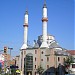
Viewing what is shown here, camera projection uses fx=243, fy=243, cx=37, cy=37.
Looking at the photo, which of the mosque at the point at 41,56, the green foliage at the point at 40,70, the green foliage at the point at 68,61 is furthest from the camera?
the mosque at the point at 41,56

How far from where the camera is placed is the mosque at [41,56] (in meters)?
71.2

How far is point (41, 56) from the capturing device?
240 ft

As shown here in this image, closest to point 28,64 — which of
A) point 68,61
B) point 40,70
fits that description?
point 40,70

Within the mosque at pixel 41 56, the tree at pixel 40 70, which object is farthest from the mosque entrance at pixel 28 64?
the tree at pixel 40 70

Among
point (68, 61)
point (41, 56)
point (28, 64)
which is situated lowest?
point (28, 64)

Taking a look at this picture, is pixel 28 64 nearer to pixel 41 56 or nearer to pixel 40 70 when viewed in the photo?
pixel 41 56

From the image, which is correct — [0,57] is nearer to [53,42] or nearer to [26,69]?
[26,69]

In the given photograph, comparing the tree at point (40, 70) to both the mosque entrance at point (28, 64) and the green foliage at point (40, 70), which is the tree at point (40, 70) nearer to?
the green foliage at point (40, 70)

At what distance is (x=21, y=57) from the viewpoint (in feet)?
254

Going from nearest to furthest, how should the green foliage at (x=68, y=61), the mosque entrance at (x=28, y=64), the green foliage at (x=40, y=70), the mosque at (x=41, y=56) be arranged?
the green foliage at (x=68, y=61)
the green foliage at (x=40, y=70)
the mosque at (x=41, y=56)
the mosque entrance at (x=28, y=64)

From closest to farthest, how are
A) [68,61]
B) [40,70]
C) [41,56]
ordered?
[68,61] → [40,70] → [41,56]

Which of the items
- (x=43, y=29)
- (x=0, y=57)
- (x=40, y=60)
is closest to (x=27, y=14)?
(x=43, y=29)

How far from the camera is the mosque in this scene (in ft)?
234

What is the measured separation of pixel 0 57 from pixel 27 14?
2554 centimetres
